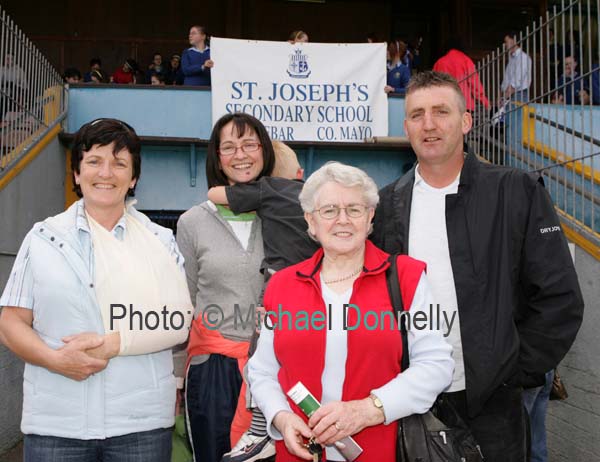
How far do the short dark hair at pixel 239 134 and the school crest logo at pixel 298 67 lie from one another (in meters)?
4.84

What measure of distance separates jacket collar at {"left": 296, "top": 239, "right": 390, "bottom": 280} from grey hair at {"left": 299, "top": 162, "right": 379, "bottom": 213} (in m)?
0.18

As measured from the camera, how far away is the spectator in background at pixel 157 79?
10398 mm

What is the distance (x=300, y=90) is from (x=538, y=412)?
5.03m

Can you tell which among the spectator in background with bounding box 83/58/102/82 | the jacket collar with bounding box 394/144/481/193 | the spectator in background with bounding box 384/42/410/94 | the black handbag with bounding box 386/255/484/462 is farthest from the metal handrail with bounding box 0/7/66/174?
the spectator in background with bounding box 384/42/410/94

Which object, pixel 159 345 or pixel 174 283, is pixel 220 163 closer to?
pixel 174 283

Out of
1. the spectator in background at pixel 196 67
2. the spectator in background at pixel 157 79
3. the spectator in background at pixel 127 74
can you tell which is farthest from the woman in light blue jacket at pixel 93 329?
the spectator in background at pixel 127 74

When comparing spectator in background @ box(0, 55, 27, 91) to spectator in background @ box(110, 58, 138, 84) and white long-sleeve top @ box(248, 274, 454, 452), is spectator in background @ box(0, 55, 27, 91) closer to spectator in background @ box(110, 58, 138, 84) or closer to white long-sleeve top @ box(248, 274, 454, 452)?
white long-sleeve top @ box(248, 274, 454, 452)

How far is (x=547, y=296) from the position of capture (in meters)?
2.51

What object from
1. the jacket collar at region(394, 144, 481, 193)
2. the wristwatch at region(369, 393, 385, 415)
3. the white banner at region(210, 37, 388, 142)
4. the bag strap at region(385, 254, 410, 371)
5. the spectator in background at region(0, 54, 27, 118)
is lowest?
the wristwatch at region(369, 393, 385, 415)

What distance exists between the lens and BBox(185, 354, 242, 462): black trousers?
2.78 m

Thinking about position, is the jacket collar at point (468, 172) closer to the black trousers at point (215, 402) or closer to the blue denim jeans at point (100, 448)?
the black trousers at point (215, 402)

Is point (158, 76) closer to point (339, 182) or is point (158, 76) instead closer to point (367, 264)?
point (339, 182)

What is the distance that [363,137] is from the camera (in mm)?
7680

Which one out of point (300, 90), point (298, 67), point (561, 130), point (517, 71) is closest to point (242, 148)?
point (561, 130)
